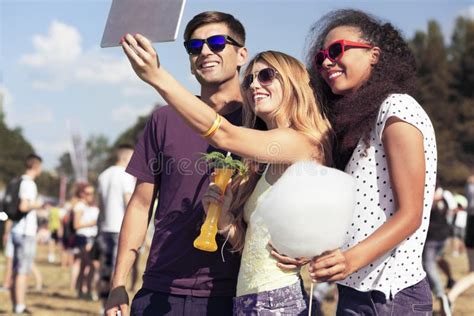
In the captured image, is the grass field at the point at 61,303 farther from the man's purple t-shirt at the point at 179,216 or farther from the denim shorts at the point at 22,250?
the man's purple t-shirt at the point at 179,216

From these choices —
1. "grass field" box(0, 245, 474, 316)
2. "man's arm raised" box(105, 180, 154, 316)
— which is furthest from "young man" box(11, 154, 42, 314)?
"man's arm raised" box(105, 180, 154, 316)

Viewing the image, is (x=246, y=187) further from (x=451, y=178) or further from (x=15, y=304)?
(x=451, y=178)

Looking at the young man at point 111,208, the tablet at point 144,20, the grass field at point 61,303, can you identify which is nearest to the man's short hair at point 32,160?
the young man at point 111,208

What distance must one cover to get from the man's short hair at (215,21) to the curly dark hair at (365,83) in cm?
66

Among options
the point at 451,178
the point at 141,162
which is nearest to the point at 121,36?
the point at 141,162

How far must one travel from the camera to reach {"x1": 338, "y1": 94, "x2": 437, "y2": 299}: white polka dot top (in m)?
2.41

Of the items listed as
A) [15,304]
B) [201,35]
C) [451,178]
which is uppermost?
[451,178]

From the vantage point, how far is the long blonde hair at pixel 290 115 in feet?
8.72

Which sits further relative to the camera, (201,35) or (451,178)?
(451,178)

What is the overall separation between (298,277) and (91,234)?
9654mm

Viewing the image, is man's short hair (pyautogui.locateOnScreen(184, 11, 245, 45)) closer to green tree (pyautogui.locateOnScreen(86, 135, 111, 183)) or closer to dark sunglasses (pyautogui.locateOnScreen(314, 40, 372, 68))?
dark sunglasses (pyautogui.locateOnScreen(314, 40, 372, 68))

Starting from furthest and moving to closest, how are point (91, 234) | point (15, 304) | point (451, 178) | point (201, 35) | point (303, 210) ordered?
point (451, 178)
point (91, 234)
point (15, 304)
point (201, 35)
point (303, 210)

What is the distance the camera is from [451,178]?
50156 millimetres

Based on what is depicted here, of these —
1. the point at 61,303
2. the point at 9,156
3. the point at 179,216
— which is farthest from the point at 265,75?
the point at 9,156
